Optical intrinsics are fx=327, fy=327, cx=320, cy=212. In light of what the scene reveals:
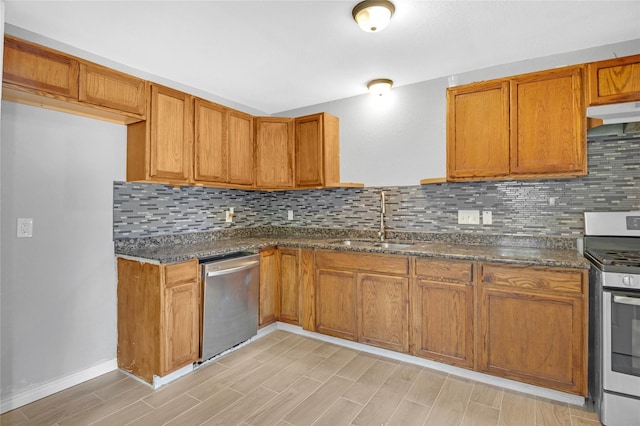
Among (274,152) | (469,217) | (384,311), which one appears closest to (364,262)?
(384,311)

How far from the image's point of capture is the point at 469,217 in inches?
112

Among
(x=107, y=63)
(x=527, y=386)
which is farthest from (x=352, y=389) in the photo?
(x=107, y=63)

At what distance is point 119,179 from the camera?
2.66 m

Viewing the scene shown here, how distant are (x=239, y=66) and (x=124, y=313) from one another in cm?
220

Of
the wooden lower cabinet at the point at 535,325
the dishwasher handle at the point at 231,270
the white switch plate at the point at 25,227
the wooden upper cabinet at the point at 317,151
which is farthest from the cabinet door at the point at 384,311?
the white switch plate at the point at 25,227

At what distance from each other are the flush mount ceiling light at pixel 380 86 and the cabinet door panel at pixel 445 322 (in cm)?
178

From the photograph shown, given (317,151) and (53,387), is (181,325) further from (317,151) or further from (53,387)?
(317,151)

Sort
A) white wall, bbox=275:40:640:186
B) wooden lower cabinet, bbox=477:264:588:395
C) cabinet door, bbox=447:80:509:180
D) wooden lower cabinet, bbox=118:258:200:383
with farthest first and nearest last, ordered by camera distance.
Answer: white wall, bbox=275:40:640:186 → cabinet door, bbox=447:80:509:180 → wooden lower cabinet, bbox=118:258:200:383 → wooden lower cabinet, bbox=477:264:588:395

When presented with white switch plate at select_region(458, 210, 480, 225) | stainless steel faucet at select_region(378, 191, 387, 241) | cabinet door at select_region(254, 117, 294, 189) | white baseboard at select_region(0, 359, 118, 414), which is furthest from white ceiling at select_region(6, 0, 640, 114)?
white baseboard at select_region(0, 359, 118, 414)

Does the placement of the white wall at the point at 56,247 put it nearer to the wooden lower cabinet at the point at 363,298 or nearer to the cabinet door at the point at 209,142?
the cabinet door at the point at 209,142

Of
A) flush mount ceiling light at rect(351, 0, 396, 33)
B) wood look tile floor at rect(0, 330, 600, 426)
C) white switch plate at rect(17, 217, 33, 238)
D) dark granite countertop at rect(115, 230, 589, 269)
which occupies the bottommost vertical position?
wood look tile floor at rect(0, 330, 600, 426)

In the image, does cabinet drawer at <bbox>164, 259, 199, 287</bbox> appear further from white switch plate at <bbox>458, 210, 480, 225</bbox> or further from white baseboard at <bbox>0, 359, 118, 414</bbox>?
white switch plate at <bbox>458, 210, 480, 225</bbox>

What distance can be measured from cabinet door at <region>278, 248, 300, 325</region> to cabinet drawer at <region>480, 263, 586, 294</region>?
5.45 ft

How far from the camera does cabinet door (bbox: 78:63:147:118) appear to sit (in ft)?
7.20
